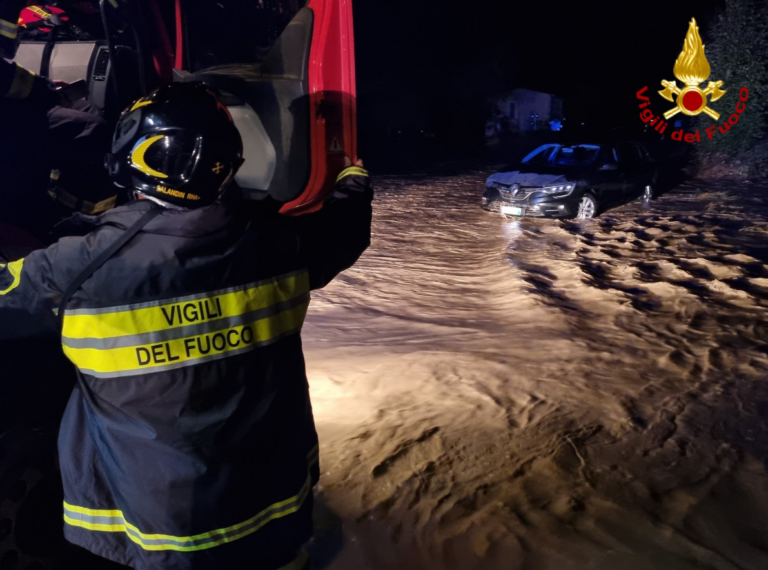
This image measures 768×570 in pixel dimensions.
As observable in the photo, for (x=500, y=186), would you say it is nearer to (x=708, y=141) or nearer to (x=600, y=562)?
(x=600, y=562)

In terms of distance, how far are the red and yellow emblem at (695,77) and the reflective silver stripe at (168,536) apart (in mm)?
19068

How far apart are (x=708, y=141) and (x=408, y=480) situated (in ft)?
65.2

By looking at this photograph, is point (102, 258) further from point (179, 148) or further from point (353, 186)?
point (353, 186)

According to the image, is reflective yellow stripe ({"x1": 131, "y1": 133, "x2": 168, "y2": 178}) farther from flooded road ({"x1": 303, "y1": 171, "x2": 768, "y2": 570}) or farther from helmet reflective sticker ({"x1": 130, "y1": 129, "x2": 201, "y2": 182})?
flooded road ({"x1": 303, "y1": 171, "x2": 768, "y2": 570})

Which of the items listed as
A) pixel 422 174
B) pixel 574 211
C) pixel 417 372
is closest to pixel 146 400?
pixel 417 372

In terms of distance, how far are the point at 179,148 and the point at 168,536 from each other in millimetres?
1134

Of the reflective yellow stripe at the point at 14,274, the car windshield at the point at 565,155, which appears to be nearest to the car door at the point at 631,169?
the car windshield at the point at 565,155

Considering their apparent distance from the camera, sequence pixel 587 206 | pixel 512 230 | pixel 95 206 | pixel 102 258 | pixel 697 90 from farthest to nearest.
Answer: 1. pixel 697 90
2. pixel 587 206
3. pixel 512 230
4. pixel 95 206
5. pixel 102 258

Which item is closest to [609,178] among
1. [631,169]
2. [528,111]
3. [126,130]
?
[631,169]

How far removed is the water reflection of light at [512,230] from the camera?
1026 centimetres

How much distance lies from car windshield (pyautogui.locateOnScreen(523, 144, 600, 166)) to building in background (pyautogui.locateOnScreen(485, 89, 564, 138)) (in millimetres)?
32960

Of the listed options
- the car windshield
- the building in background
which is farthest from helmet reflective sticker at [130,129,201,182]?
the building in background

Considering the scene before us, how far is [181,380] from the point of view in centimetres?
171

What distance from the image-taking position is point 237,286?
1.79 metres
